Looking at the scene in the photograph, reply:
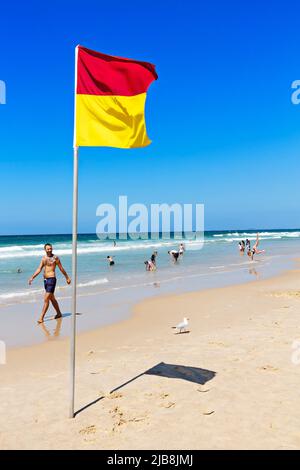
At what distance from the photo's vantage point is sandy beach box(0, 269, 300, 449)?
4465 millimetres

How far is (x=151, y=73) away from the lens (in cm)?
564

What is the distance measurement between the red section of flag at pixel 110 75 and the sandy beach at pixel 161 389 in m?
4.06

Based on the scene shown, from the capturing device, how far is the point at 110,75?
17.3 ft

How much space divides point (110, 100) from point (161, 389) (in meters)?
4.10

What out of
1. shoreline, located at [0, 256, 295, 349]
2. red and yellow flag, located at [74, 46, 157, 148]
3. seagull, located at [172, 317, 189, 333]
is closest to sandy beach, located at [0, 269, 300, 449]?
seagull, located at [172, 317, 189, 333]

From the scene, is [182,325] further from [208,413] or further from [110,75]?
[110,75]

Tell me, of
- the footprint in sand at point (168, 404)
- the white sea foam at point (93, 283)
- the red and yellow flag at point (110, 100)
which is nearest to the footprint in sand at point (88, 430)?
the footprint in sand at point (168, 404)

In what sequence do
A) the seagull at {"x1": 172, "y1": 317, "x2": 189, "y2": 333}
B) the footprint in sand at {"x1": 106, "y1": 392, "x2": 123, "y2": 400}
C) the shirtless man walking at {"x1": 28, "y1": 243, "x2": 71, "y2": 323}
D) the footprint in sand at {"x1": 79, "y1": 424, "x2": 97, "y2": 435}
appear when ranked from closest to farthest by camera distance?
the footprint in sand at {"x1": 79, "y1": 424, "x2": 97, "y2": 435}
the footprint in sand at {"x1": 106, "y1": 392, "x2": 123, "y2": 400}
the seagull at {"x1": 172, "y1": 317, "x2": 189, "y2": 333}
the shirtless man walking at {"x1": 28, "y1": 243, "x2": 71, "y2": 323}

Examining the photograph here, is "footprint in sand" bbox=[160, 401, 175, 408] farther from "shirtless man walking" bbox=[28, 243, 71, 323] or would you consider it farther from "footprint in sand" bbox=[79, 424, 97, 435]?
"shirtless man walking" bbox=[28, 243, 71, 323]

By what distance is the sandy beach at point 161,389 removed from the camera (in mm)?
4465

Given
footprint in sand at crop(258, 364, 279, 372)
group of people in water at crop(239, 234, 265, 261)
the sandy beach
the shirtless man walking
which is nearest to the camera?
the sandy beach

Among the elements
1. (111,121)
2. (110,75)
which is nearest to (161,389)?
(111,121)

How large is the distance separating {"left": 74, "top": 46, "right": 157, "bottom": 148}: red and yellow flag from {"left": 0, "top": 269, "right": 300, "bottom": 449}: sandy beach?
341 centimetres

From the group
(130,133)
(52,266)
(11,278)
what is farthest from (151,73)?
(11,278)
